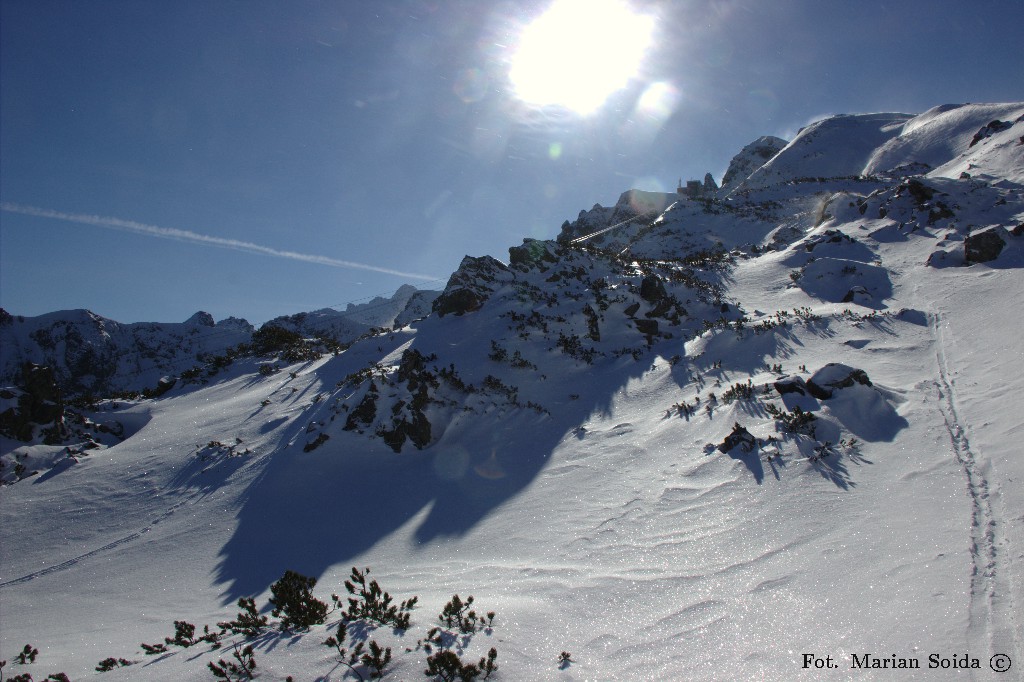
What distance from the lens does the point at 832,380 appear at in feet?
29.9

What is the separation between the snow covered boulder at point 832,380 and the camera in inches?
354

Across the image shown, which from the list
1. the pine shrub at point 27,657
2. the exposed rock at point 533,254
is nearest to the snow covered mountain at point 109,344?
the exposed rock at point 533,254

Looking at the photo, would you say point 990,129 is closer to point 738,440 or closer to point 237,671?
point 738,440

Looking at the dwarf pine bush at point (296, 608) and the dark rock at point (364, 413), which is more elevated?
the dark rock at point (364, 413)

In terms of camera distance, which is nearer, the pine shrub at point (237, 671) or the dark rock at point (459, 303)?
the pine shrub at point (237, 671)

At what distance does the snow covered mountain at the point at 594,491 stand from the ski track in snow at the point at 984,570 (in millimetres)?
29

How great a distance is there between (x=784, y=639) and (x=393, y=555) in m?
5.76

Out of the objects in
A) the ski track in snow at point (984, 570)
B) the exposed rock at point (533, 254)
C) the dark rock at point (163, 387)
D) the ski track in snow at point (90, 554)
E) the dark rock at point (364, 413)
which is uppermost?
the exposed rock at point (533, 254)

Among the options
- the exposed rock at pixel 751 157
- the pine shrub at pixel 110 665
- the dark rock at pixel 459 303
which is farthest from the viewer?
the exposed rock at pixel 751 157

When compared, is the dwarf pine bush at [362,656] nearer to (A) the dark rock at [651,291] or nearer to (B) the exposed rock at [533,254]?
(A) the dark rock at [651,291]

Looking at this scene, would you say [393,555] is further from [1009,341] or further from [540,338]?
[1009,341]

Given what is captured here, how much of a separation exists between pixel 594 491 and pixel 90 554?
32.6ft

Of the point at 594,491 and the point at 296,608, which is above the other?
the point at 594,491

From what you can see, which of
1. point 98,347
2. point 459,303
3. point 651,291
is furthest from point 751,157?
point 98,347
